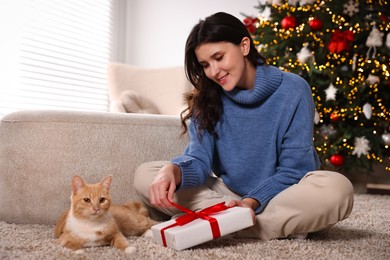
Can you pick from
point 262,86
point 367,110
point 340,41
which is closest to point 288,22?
point 340,41

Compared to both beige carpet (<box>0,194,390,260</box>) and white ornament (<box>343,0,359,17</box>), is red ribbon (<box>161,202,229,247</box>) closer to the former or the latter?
beige carpet (<box>0,194,390,260</box>)

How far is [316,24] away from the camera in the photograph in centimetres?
303

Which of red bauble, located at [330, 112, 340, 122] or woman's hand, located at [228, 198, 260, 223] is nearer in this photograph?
woman's hand, located at [228, 198, 260, 223]

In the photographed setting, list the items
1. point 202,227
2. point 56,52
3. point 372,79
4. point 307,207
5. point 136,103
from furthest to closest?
1. point 56,52
2. point 136,103
3. point 372,79
4. point 307,207
5. point 202,227

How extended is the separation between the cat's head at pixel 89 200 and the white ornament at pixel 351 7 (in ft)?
7.77

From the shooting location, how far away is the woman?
1348mm

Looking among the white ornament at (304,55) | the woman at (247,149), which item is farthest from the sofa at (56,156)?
the white ornament at (304,55)

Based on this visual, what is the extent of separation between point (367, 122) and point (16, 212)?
2.41 metres

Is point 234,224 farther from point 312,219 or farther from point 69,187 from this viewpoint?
point 69,187

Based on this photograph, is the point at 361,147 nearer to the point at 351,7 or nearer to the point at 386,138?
the point at 386,138

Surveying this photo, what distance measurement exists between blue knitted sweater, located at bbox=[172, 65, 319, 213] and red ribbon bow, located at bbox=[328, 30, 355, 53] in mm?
1562

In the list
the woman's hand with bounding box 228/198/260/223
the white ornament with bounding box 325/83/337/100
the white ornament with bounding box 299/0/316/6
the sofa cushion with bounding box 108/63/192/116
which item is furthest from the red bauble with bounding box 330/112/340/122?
the woman's hand with bounding box 228/198/260/223

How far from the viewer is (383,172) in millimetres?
3389

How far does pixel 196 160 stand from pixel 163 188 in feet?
0.78
